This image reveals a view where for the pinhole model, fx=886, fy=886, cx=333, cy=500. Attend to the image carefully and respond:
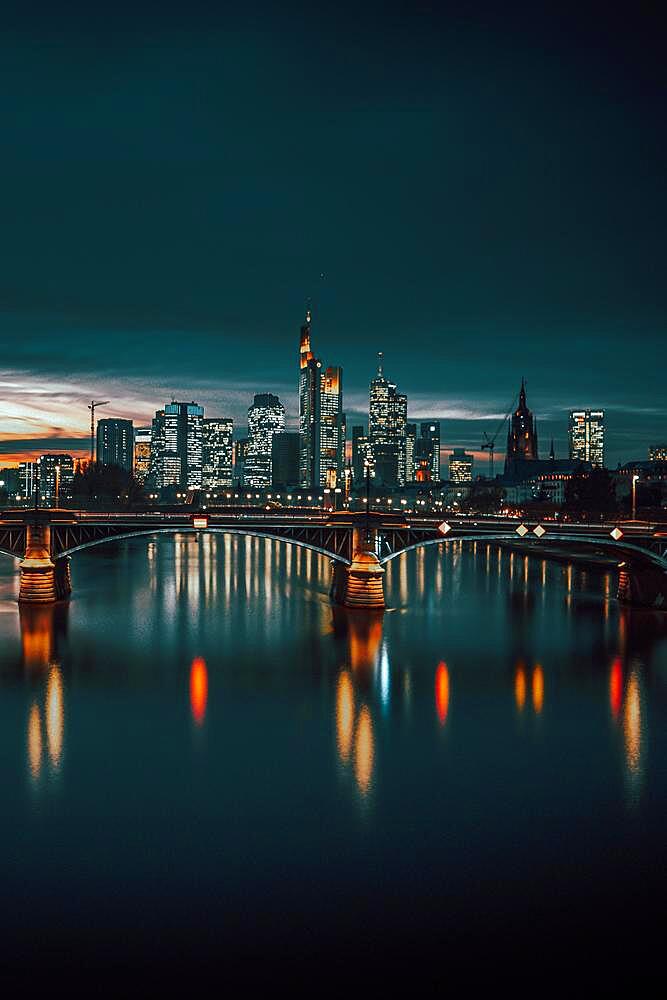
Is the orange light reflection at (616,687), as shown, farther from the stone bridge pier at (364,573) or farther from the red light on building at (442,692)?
the stone bridge pier at (364,573)

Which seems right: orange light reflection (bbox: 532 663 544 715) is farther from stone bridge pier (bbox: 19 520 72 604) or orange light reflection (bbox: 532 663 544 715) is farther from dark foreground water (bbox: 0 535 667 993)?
stone bridge pier (bbox: 19 520 72 604)

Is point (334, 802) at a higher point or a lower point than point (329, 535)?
lower

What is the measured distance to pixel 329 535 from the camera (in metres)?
67.4

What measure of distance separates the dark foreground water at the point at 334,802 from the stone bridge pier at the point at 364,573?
764 cm

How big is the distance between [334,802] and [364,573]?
1552 inches

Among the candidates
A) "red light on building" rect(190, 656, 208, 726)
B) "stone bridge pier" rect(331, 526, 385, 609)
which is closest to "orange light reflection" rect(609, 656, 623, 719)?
"red light on building" rect(190, 656, 208, 726)

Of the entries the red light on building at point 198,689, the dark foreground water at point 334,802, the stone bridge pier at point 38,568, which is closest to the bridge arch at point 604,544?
the dark foreground water at point 334,802

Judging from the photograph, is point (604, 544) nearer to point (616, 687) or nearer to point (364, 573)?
point (364, 573)

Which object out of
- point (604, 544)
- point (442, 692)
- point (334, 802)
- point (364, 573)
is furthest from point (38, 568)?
point (334, 802)

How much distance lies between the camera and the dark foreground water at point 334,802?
20.6 meters

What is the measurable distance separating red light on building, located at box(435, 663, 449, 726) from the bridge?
17.4 meters

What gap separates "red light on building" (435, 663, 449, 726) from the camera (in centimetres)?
4006

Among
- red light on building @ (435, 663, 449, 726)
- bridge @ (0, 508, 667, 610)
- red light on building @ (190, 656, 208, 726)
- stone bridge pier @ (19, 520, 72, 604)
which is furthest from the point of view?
stone bridge pier @ (19, 520, 72, 604)

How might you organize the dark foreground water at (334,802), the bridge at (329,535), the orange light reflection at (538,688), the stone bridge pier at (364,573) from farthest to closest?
the bridge at (329,535)
the stone bridge pier at (364,573)
the orange light reflection at (538,688)
the dark foreground water at (334,802)
